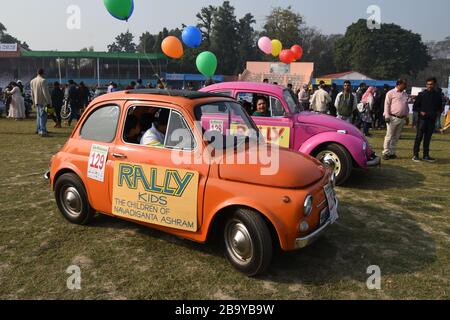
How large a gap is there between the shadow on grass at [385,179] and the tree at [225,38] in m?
71.2

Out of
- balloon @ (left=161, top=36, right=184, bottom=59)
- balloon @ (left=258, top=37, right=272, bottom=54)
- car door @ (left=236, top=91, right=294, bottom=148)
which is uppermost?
balloon @ (left=258, top=37, right=272, bottom=54)

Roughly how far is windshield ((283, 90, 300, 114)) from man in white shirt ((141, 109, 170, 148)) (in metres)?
3.36

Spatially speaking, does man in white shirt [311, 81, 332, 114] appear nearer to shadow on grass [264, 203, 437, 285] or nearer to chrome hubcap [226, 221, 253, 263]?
shadow on grass [264, 203, 437, 285]

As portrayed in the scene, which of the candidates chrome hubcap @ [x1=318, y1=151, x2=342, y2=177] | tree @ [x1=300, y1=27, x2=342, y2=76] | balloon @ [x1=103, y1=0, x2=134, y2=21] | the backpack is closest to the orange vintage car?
chrome hubcap @ [x1=318, y1=151, x2=342, y2=177]

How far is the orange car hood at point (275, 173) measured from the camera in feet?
12.1

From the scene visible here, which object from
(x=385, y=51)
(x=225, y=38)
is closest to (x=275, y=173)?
(x=385, y=51)

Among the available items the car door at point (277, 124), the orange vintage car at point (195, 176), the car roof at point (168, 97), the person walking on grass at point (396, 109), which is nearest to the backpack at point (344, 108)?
the person walking on grass at point (396, 109)

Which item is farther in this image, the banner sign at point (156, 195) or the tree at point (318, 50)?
the tree at point (318, 50)

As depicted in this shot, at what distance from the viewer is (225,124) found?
185 inches

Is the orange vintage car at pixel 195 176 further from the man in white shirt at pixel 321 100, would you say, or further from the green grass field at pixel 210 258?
the man in white shirt at pixel 321 100

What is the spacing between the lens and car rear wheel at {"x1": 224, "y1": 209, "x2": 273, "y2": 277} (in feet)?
11.7

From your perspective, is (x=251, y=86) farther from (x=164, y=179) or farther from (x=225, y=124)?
(x=164, y=179)

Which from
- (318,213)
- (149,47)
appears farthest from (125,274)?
(149,47)

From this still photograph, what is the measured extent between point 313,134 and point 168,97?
11.7ft
